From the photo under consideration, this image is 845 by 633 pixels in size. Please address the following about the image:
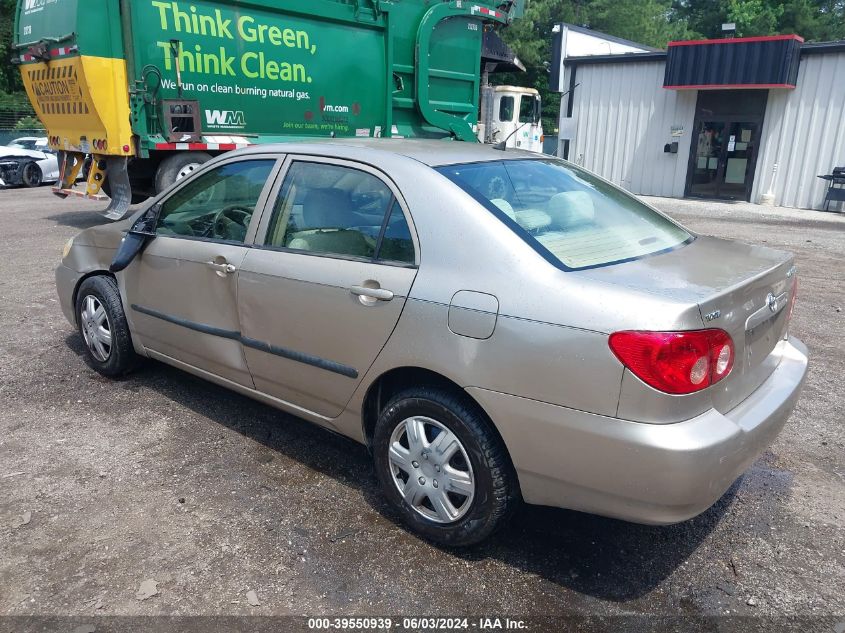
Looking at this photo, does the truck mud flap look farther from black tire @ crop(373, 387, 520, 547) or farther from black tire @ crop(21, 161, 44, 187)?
black tire @ crop(21, 161, 44, 187)

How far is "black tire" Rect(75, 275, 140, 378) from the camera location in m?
4.33

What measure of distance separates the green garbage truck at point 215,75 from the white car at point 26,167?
332 inches

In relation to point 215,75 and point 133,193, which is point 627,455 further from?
point 133,193

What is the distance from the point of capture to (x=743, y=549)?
2891 mm

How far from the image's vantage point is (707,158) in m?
18.7

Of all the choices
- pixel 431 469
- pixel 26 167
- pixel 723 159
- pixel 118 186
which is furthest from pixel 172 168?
pixel 723 159

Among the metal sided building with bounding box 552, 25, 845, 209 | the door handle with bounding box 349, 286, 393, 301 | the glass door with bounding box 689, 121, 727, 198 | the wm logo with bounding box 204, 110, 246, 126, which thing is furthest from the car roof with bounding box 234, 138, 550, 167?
the glass door with bounding box 689, 121, 727, 198

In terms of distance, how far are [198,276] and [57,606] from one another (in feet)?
5.71

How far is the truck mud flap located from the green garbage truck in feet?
0.09

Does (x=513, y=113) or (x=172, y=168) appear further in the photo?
(x=513, y=113)

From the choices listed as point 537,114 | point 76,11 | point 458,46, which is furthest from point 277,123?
point 537,114

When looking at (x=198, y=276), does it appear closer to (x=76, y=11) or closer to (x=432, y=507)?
(x=432, y=507)

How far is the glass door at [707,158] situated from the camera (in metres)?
18.5

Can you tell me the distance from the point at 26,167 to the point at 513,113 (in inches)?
512
